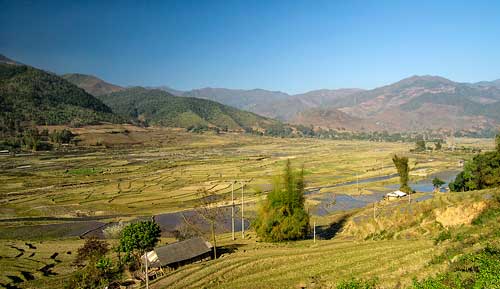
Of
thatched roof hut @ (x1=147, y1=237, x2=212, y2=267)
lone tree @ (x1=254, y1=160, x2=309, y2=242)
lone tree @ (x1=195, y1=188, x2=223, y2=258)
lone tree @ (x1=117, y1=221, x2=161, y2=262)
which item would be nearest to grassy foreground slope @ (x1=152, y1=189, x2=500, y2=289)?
lone tree @ (x1=254, y1=160, x2=309, y2=242)

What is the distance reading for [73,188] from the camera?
245 ft

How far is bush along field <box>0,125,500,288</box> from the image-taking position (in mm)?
19766

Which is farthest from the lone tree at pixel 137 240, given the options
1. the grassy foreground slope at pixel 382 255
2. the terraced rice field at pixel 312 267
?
the grassy foreground slope at pixel 382 255

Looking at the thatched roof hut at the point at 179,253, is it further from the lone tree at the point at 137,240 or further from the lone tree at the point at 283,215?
the lone tree at the point at 283,215

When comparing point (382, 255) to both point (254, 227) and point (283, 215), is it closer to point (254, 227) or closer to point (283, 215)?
point (283, 215)

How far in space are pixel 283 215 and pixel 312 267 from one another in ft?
41.7

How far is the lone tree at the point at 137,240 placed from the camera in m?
31.4

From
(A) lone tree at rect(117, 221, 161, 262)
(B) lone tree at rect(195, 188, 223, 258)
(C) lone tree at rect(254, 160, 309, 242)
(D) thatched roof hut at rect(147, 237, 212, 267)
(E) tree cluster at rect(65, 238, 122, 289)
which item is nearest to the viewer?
(E) tree cluster at rect(65, 238, 122, 289)

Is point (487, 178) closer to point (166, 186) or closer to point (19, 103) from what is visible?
point (166, 186)

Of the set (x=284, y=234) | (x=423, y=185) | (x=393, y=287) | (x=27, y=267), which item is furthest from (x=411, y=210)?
(x=423, y=185)

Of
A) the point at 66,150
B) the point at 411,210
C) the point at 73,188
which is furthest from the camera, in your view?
the point at 66,150

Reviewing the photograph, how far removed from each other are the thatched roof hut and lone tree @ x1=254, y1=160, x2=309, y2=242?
20.5ft

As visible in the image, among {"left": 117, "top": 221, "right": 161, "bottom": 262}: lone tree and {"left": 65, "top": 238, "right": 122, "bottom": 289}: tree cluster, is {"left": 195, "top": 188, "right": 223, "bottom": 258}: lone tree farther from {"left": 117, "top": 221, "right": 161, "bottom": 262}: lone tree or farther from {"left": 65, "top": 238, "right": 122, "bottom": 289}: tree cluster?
{"left": 65, "top": 238, "right": 122, "bottom": 289}: tree cluster

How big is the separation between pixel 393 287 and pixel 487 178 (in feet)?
134
